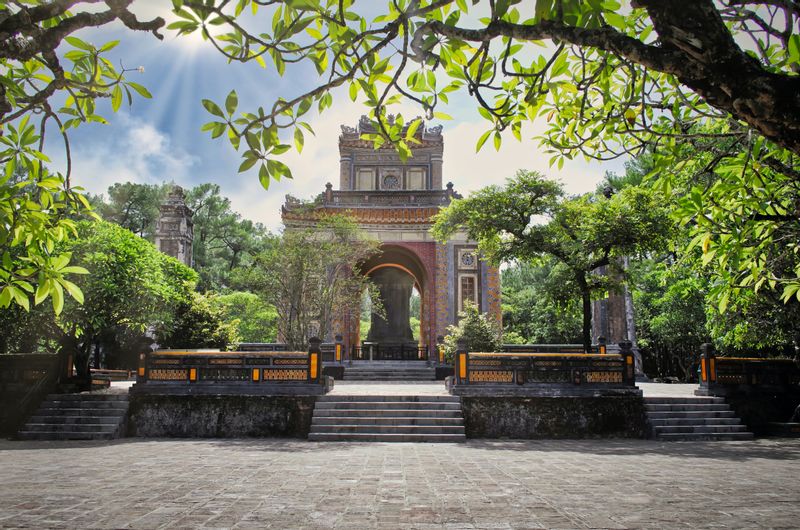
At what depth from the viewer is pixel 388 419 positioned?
453 inches

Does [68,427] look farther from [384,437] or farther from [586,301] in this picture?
[586,301]

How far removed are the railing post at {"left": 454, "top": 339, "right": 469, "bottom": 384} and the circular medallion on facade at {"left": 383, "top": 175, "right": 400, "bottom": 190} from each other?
61.3 ft

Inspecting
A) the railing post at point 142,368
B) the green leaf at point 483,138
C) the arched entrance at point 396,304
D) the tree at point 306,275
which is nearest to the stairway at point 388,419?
the railing post at point 142,368

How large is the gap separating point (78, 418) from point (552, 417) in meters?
10.5

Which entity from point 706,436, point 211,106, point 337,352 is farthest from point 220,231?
point 211,106

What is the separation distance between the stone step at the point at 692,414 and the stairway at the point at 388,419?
4567 mm

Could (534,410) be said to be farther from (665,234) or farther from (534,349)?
(534,349)

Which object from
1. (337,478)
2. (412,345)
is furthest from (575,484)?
(412,345)

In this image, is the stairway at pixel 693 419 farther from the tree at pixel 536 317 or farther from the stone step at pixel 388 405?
the tree at pixel 536 317

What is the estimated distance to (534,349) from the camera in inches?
870

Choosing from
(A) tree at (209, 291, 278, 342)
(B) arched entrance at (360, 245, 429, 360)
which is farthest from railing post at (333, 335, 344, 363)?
(A) tree at (209, 291, 278, 342)

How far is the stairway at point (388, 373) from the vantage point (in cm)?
2083

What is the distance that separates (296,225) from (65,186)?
815 inches

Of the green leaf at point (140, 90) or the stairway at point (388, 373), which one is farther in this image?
the stairway at point (388, 373)
